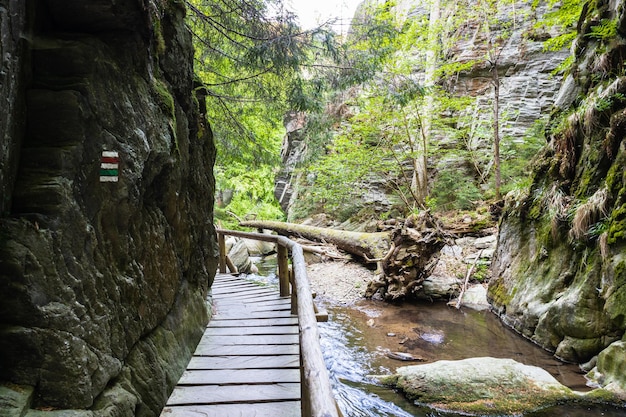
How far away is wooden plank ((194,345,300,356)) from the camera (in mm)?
3994

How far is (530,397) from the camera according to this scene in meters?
4.11

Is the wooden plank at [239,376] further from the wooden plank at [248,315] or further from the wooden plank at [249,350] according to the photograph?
the wooden plank at [248,315]

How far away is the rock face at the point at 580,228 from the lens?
186 inches

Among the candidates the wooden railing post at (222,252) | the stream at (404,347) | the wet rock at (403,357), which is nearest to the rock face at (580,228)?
the stream at (404,347)

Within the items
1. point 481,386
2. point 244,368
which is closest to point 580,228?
point 481,386

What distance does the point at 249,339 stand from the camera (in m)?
4.43

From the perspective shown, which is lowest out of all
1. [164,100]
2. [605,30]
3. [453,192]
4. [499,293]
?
[499,293]

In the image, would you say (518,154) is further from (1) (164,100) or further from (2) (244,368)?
(1) (164,100)

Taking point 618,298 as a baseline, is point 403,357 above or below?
below

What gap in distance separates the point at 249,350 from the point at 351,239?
7756 mm

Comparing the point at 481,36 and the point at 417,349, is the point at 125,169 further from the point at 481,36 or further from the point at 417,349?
the point at 481,36

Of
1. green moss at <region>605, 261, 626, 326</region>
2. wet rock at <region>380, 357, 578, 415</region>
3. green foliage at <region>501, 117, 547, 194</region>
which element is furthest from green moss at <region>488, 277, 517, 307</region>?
green foliage at <region>501, 117, 547, 194</region>

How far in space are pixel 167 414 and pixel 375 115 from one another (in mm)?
11660

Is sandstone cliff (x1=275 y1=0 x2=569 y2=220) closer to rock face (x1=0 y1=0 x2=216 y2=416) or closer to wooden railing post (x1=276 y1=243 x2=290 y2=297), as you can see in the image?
wooden railing post (x1=276 y1=243 x2=290 y2=297)
